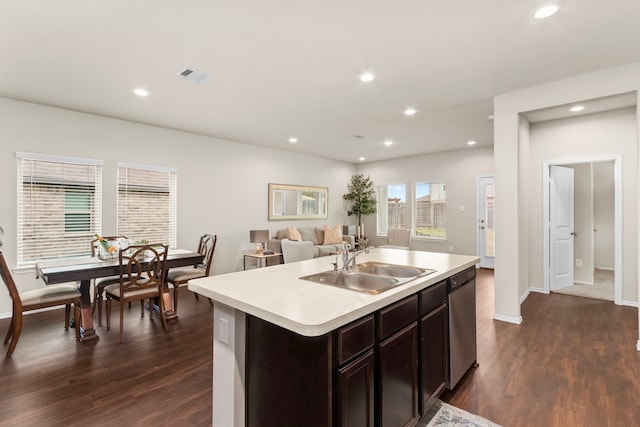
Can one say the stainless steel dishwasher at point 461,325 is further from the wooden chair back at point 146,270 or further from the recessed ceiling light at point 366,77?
the wooden chair back at point 146,270

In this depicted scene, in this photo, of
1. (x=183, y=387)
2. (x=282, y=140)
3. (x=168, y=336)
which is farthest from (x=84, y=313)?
(x=282, y=140)

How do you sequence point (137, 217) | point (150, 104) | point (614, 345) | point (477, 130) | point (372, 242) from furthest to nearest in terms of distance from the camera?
point (372, 242)
point (477, 130)
point (137, 217)
point (150, 104)
point (614, 345)

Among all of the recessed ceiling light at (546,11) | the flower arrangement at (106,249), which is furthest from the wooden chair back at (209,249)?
the recessed ceiling light at (546,11)

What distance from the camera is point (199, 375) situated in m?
2.49

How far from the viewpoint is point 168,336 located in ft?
10.6

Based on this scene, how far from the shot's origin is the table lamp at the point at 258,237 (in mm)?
5992

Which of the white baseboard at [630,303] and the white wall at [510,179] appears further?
the white baseboard at [630,303]

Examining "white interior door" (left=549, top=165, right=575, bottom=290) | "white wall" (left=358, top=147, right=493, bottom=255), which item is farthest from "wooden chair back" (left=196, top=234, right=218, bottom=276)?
"white wall" (left=358, top=147, right=493, bottom=255)

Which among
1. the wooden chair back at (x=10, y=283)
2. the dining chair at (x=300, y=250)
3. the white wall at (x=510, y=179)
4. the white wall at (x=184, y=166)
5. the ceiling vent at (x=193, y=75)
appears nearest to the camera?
the wooden chair back at (x=10, y=283)

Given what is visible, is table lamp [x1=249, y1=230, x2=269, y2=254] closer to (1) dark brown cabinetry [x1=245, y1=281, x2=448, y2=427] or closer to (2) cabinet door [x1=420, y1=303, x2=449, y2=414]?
(2) cabinet door [x1=420, y1=303, x2=449, y2=414]

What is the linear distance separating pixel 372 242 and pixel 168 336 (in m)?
6.29

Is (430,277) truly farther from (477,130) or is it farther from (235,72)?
(477,130)

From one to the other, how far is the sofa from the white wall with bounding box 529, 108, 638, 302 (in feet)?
11.8

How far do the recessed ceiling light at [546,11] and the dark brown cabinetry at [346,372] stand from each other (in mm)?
2118
